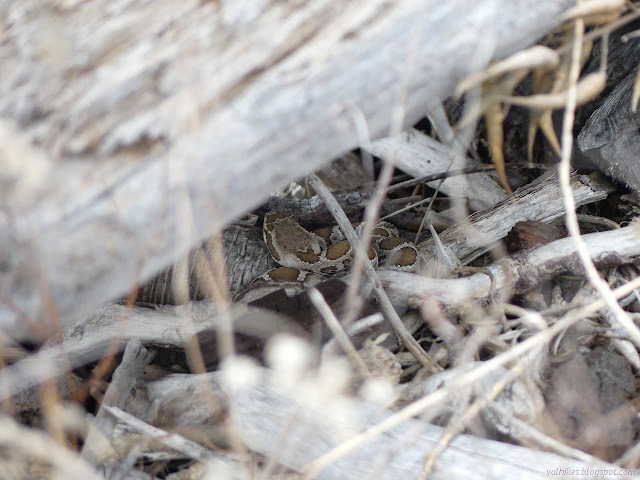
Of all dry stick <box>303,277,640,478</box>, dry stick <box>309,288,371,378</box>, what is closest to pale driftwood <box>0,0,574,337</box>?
dry stick <box>309,288,371,378</box>

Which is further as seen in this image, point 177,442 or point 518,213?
point 518,213

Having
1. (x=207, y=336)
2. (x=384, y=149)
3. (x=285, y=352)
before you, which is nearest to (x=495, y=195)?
(x=384, y=149)

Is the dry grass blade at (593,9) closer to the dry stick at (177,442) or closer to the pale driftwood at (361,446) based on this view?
the pale driftwood at (361,446)

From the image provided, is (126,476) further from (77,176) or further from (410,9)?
(410,9)

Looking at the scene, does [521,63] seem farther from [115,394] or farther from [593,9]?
[115,394]

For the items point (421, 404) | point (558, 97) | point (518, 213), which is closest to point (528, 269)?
point (518, 213)

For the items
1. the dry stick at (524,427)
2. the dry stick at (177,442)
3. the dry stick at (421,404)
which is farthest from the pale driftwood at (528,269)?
the dry stick at (177,442)
